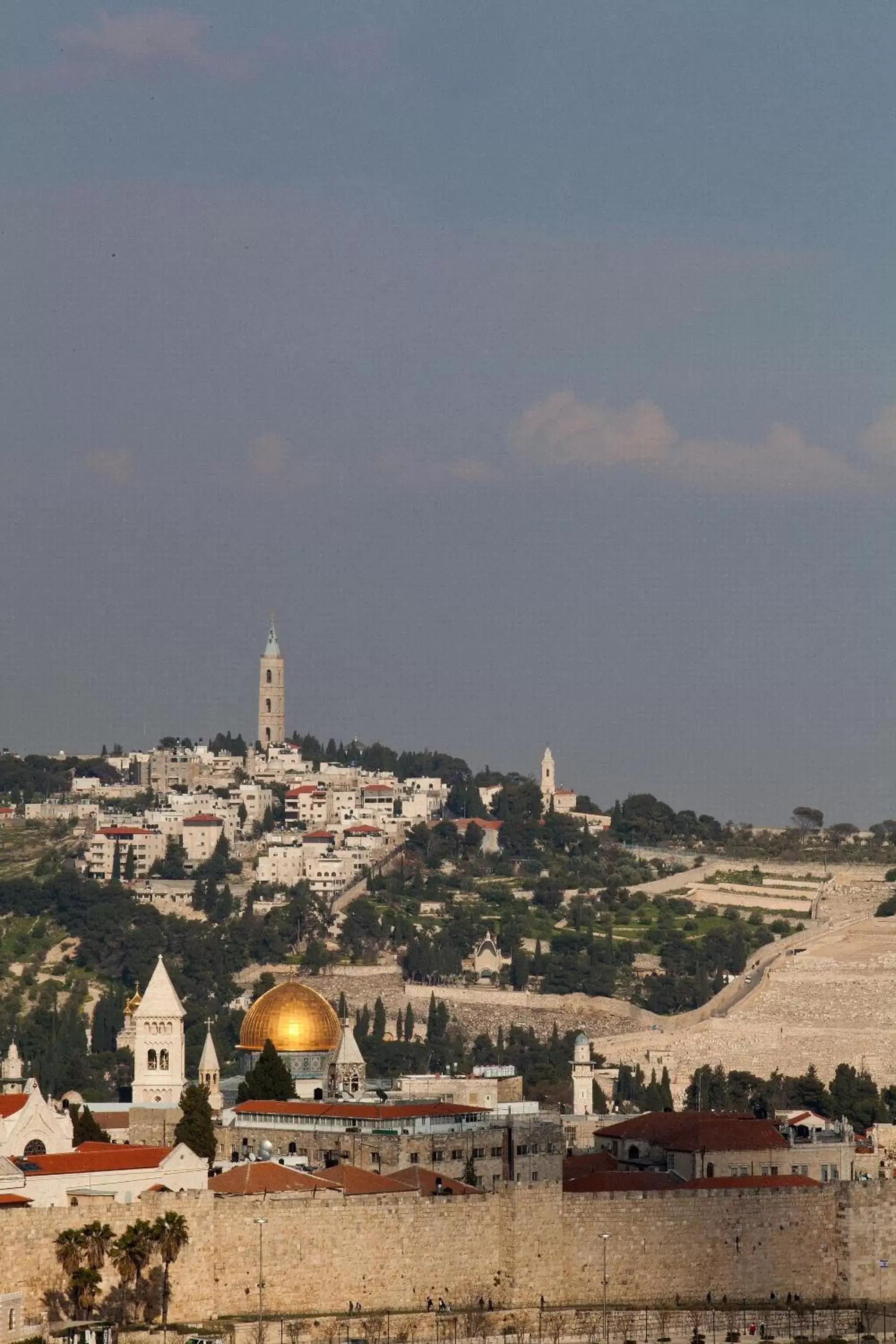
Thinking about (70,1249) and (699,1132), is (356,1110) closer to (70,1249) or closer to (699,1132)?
(699,1132)

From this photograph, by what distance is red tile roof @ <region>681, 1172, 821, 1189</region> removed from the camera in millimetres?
61531

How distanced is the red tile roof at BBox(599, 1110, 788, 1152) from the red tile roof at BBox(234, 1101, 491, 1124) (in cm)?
308

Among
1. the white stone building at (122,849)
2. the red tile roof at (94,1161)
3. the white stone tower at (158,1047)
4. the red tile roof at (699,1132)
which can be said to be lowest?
the red tile roof at (94,1161)

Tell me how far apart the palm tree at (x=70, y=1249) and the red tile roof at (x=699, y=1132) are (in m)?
18.9

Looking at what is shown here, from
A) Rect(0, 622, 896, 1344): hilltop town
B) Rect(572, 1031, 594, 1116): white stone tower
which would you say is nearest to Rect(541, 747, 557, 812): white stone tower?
Rect(0, 622, 896, 1344): hilltop town

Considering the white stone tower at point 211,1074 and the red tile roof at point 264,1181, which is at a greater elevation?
the white stone tower at point 211,1074

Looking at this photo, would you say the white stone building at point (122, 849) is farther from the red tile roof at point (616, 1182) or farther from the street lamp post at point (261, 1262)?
the street lamp post at point (261, 1262)

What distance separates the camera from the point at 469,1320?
2176 inches

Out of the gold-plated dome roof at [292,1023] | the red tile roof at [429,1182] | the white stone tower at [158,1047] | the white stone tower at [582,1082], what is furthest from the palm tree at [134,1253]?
the white stone tower at [582,1082]

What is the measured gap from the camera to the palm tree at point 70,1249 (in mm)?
51000

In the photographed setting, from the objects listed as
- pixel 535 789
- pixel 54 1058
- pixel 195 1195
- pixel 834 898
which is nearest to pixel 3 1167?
pixel 195 1195

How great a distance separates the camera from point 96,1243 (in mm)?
51531

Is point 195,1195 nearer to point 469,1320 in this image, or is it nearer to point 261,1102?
point 469,1320

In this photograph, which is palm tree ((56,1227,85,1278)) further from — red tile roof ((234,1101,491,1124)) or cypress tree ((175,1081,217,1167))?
red tile roof ((234,1101,491,1124))
